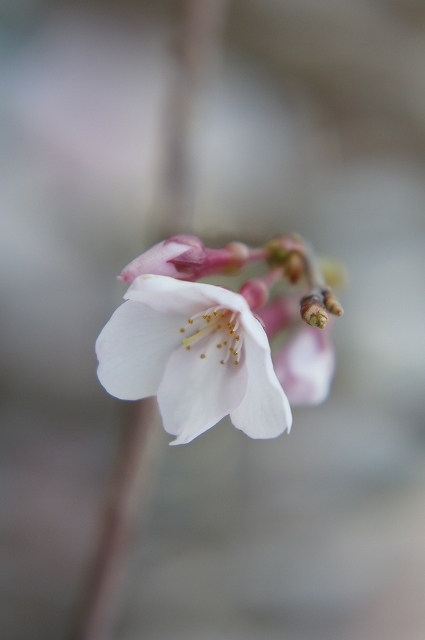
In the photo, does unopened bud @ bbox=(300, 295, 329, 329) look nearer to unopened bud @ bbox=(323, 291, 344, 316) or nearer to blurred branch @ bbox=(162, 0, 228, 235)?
unopened bud @ bbox=(323, 291, 344, 316)

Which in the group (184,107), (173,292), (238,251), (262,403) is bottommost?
(262,403)

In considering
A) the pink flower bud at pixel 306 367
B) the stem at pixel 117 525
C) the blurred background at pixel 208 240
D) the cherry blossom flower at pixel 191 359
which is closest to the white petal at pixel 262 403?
the cherry blossom flower at pixel 191 359

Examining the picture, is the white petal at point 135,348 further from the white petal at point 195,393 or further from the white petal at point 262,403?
the white petal at point 262,403

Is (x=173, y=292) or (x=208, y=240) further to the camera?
(x=208, y=240)

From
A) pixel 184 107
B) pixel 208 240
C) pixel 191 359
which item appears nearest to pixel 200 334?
pixel 191 359

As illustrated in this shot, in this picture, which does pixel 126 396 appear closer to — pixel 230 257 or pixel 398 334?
pixel 230 257

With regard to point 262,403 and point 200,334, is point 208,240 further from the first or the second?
point 262,403

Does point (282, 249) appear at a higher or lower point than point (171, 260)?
higher

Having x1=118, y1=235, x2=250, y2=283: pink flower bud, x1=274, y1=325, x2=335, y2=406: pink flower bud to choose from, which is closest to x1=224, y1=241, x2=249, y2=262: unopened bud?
x1=118, y1=235, x2=250, y2=283: pink flower bud
